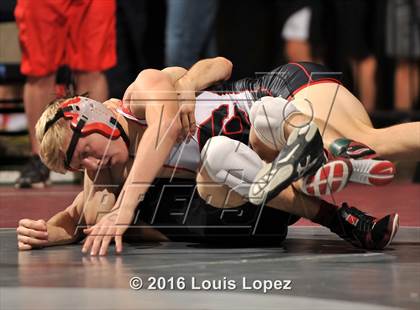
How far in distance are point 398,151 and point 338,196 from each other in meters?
→ 2.68

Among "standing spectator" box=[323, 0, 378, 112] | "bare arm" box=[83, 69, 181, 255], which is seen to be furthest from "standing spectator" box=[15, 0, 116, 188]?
"bare arm" box=[83, 69, 181, 255]

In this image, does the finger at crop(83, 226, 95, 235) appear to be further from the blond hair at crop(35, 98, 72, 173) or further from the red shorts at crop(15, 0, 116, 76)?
the red shorts at crop(15, 0, 116, 76)

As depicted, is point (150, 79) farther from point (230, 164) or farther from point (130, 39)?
point (130, 39)

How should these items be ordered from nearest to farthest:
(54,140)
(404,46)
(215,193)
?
(215,193) < (54,140) < (404,46)

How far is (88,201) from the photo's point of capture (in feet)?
20.0

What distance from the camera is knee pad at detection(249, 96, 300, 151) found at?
226 inches

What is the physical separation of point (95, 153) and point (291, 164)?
88cm

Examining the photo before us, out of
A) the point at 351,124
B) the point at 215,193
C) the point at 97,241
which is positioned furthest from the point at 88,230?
the point at 351,124

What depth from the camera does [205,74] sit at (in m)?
6.38

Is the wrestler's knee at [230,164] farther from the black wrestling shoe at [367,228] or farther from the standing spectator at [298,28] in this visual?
the standing spectator at [298,28]

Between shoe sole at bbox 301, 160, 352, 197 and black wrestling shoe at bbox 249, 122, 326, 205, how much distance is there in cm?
5

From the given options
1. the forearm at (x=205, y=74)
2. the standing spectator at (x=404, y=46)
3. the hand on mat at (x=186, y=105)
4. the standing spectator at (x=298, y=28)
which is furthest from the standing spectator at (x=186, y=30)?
the hand on mat at (x=186, y=105)

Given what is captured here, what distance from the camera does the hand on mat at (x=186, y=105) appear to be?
6.00 meters

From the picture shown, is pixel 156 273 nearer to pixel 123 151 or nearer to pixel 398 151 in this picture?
pixel 123 151
